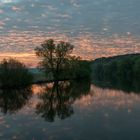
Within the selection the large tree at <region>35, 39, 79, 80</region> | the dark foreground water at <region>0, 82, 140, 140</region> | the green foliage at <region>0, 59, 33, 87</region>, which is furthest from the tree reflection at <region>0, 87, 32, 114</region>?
the large tree at <region>35, 39, 79, 80</region>

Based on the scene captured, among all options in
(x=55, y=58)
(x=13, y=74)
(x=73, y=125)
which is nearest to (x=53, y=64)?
(x=55, y=58)

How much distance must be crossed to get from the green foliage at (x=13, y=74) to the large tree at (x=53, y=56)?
13694 millimetres

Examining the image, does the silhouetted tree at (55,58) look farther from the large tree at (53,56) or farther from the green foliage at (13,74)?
the green foliage at (13,74)

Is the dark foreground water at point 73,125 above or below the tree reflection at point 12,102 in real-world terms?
above

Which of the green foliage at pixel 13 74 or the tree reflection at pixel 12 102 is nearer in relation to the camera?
the tree reflection at pixel 12 102

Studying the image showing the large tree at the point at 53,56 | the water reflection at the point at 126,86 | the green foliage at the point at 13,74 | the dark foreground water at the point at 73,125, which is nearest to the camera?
the dark foreground water at the point at 73,125

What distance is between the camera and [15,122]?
2445 cm

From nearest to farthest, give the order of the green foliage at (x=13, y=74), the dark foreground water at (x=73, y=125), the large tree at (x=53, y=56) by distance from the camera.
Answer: the dark foreground water at (x=73, y=125)
the green foliage at (x=13, y=74)
the large tree at (x=53, y=56)

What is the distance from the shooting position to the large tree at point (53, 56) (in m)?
86.7

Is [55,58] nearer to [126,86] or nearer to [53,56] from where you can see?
[53,56]

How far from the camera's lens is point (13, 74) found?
225 feet

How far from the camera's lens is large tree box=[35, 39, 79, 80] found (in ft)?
284

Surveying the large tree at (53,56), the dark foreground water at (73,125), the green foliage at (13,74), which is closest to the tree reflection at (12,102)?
the dark foreground water at (73,125)

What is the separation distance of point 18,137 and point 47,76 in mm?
70340
